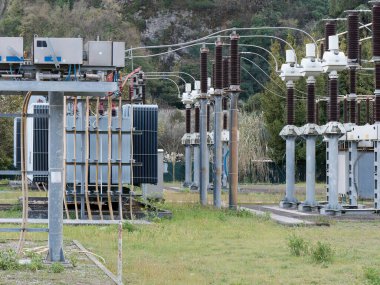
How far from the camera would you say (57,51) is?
19344 millimetres

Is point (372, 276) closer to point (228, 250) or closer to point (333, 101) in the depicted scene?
point (228, 250)

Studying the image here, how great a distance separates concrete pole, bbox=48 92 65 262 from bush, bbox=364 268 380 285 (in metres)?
5.22

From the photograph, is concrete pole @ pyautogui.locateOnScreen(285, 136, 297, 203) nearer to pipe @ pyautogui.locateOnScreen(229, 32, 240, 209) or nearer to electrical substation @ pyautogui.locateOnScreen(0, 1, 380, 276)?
electrical substation @ pyautogui.locateOnScreen(0, 1, 380, 276)

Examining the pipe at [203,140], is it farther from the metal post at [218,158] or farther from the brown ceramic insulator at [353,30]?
the brown ceramic insulator at [353,30]

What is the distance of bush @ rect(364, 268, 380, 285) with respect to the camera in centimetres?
1695

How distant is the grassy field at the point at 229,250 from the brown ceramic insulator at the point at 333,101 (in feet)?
15.2

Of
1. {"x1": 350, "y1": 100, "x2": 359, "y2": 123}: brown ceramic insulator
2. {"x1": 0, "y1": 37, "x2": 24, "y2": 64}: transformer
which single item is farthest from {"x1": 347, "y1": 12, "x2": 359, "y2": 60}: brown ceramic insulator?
{"x1": 0, "y1": 37, "x2": 24, "y2": 64}: transformer

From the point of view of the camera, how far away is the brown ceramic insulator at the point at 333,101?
3647 centimetres

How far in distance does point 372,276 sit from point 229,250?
6492 millimetres

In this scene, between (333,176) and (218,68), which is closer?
(333,176)

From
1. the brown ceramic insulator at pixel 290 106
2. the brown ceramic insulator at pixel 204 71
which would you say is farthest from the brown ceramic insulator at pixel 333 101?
the brown ceramic insulator at pixel 204 71

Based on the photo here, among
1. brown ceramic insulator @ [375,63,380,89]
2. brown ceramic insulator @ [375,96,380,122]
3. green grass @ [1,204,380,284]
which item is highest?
brown ceramic insulator @ [375,63,380,89]

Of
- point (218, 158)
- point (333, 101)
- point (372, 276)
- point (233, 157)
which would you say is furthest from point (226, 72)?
point (372, 276)

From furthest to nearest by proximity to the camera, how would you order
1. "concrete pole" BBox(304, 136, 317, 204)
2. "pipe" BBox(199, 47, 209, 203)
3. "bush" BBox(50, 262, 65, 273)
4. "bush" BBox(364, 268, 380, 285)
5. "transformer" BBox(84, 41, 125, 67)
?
"pipe" BBox(199, 47, 209, 203) → "concrete pole" BBox(304, 136, 317, 204) → "transformer" BBox(84, 41, 125, 67) → "bush" BBox(50, 262, 65, 273) → "bush" BBox(364, 268, 380, 285)
